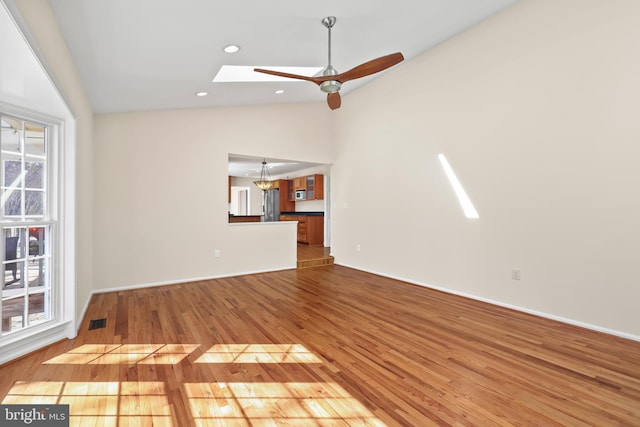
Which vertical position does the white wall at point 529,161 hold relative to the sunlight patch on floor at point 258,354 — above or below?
above

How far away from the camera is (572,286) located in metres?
3.11

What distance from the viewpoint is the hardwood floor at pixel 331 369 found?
1745 millimetres

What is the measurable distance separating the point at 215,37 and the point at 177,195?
263 cm

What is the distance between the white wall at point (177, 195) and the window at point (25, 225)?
154cm

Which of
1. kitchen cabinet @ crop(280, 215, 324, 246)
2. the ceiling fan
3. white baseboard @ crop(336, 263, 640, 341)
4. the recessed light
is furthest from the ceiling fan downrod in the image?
kitchen cabinet @ crop(280, 215, 324, 246)

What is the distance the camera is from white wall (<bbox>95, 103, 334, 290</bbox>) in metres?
4.27

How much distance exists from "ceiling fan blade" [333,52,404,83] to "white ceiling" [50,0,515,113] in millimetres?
570

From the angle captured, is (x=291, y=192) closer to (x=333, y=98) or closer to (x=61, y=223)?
(x=333, y=98)

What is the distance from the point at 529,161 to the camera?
3.40 m

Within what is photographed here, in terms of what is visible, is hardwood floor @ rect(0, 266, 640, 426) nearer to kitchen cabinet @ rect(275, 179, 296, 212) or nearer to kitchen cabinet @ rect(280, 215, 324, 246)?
kitchen cabinet @ rect(280, 215, 324, 246)

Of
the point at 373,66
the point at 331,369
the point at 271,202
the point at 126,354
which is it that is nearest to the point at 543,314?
the point at 331,369

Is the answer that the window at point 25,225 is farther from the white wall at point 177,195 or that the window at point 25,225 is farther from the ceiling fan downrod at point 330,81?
the ceiling fan downrod at point 330,81

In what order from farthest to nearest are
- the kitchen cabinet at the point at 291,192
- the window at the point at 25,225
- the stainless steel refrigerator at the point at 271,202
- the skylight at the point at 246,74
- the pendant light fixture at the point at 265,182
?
the kitchen cabinet at the point at 291,192 → the stainless steel refrigerator at the point at 271,202 → the pendant light fixture at the point at 265,182 → the skylight at the point at 246,74 → the window at the point at 25,225

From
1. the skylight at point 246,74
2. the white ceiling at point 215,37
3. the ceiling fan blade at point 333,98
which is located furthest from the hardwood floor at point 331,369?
the skylight at point 246,74
